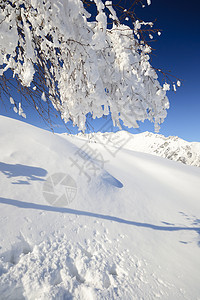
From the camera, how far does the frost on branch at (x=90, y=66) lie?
152 cm

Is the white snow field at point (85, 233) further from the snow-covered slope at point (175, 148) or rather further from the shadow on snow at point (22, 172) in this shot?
the snow-covered slope at point (175, 148)

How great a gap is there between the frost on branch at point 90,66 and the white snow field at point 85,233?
7.18ft

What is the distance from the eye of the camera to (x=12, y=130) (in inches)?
237

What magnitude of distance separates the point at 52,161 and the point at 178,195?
5129mm

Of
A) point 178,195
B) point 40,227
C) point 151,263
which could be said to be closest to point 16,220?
point 40,227

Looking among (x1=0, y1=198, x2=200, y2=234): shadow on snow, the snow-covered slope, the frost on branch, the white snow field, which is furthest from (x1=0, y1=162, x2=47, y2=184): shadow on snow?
the snow-covered slope

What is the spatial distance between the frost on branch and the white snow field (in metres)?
2.19

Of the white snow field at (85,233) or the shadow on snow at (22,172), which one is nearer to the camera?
the white snow field at (85,233)

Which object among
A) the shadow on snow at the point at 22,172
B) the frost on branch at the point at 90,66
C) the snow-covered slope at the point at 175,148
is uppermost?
the snow-covered slope at the point at 175,148

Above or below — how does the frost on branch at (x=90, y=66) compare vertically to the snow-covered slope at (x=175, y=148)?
below

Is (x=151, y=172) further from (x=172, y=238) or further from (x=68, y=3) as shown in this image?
(x=68, y=3)

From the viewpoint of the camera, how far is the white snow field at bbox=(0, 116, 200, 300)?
1.99 meters

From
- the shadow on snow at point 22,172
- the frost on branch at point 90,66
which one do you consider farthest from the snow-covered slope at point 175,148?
the frost on branch at point 90,66

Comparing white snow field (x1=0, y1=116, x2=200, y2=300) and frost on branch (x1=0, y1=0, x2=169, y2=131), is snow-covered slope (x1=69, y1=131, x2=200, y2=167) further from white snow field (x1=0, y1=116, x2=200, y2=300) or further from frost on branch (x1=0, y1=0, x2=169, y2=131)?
frost on branch (x1=0, y1=0, x2=169, y2=131)
